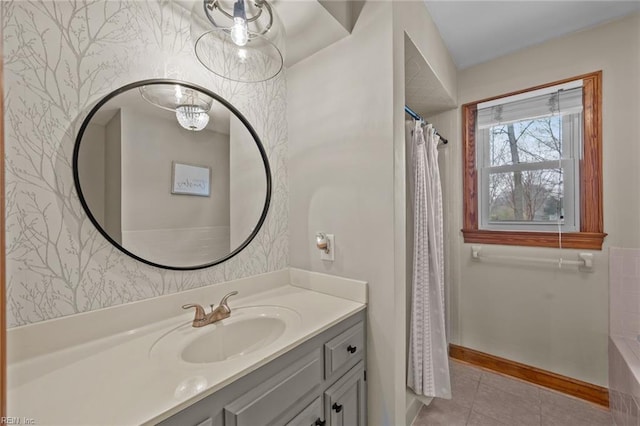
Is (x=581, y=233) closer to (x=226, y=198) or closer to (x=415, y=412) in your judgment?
(x=415, y=412)

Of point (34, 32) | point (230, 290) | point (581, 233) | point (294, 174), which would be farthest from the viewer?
point (581, 233)

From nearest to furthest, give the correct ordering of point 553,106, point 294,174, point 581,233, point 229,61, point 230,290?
1. point 229,61
2. point 230,290
3. point 294,174
4. point 581,233
5. point 553,106

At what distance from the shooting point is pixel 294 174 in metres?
1.62

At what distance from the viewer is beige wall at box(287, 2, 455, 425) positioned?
122cm

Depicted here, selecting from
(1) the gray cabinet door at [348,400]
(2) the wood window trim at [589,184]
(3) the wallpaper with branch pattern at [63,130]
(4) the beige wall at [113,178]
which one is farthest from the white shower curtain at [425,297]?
(4) the beige wall at [113,178]

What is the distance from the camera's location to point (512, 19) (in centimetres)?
170

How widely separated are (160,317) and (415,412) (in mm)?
1618

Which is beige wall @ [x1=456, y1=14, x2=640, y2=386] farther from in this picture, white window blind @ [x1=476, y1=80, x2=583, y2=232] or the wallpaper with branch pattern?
the wallpaper with branch pattern

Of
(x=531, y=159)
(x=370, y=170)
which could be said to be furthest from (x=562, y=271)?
(x=370, y=170)

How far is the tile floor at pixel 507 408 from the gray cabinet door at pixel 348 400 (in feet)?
2.26

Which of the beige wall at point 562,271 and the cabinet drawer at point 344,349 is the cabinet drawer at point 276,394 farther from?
the beige wall at point 562,271

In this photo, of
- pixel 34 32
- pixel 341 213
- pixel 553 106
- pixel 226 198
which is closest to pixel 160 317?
pixel 226 198

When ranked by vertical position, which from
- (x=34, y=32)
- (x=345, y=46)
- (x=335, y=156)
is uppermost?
(x=345, y=46)

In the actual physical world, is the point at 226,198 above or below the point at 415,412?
above
